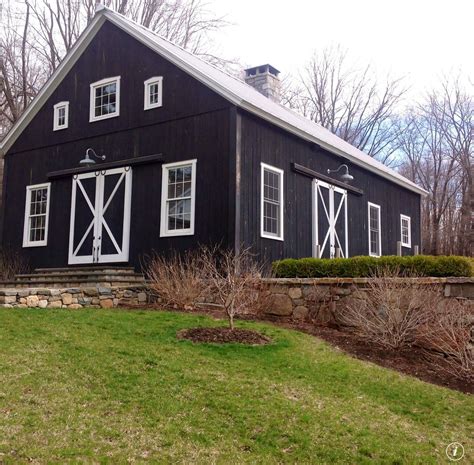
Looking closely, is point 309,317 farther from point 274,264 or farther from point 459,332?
point 459,332

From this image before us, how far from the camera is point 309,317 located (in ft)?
30.2

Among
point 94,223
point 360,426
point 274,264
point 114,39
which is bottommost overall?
point 360,426

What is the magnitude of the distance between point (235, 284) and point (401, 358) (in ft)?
7.95

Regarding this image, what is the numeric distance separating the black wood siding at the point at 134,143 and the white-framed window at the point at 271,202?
1.09 m

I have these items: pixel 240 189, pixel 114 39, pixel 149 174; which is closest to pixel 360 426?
A: pixel 240 189

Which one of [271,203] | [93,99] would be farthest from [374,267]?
[93,99]

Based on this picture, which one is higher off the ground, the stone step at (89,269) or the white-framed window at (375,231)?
the white-framed window at (375,231)

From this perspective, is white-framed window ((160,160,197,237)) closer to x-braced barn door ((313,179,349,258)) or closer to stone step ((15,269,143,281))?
stone step ((15,269,143,281))

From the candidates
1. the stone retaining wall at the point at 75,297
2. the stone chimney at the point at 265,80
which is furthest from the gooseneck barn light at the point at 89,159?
the stone chimney at the point at 265,80

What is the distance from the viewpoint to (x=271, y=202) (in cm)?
1228

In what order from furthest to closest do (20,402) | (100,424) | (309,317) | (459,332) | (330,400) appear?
(309,317)
(459,332)
(330,400)
(20,402)
(100,424)

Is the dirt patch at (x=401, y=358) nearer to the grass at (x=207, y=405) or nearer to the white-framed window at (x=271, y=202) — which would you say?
the grass at (x=207, y=405)

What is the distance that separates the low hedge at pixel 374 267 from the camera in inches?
353

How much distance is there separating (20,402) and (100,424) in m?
0.83
